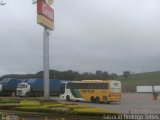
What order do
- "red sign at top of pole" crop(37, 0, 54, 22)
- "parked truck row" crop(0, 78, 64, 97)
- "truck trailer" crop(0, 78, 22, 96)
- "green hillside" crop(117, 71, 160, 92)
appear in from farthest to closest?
"green hillside" crop(117, 71, 160, 92) < "truck trailer" crop(0, 78, 22, 96) < "parked truck row" crop(0, 78, 64, 97) < "red sign at top of pole" crop(37, 0, 54, 22)

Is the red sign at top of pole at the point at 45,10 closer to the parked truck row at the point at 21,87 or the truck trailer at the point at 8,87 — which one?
the parked truck row at the point at 21,87

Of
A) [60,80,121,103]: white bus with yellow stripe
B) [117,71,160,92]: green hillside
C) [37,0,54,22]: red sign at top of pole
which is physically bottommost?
[60,80,121,103]: white bus with yellow stripe

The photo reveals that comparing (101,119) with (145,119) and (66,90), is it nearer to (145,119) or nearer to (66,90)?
(145,119)

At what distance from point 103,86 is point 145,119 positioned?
32.6 meters

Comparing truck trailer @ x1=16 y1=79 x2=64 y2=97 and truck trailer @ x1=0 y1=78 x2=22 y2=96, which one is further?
truck trailer @ x1=0 y1=78 x2=22 y2=96

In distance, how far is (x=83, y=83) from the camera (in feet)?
177

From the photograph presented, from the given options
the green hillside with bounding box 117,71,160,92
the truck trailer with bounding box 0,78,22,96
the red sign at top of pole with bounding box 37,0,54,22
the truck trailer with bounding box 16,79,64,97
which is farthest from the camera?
the green hillside with bounding box 117,71,160,92

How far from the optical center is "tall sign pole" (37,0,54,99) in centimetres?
4600

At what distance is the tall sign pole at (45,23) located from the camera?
151ft

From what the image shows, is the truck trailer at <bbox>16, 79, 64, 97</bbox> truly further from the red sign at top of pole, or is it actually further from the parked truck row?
the red sign at top of pole

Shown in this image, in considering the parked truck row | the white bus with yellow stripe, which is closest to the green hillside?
the parked truck row

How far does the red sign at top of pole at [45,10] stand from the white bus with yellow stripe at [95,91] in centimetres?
998

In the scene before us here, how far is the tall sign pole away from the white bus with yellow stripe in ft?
25.8

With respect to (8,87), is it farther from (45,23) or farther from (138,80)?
(138,80)
